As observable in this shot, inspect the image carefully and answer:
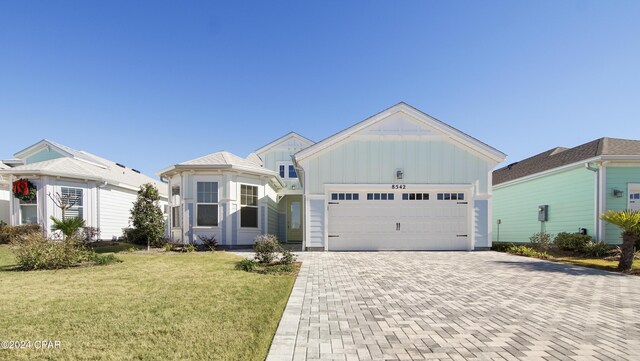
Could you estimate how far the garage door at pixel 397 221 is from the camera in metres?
13.5

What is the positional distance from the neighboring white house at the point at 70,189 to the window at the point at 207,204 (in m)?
7.17

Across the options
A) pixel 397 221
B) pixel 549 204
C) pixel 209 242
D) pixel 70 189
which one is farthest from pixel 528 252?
pixel 70 189

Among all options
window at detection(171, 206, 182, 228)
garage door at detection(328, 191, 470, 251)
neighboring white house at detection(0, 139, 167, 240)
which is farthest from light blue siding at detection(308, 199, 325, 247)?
neighboring white house at detection(0, 139, 167, 240)

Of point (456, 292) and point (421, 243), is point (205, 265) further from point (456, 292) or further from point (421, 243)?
point (421, 243)

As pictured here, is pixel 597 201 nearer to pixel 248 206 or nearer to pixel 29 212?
pixel 248 206

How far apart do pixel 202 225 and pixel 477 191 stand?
12604 mm

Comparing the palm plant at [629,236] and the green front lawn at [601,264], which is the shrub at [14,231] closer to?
the green front lawn at [601,264]

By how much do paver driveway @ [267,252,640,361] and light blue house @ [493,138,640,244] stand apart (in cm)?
637

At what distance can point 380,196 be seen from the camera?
1369 cm

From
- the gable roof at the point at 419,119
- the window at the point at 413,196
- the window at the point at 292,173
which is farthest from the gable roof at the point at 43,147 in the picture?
the window at the point at 413,196

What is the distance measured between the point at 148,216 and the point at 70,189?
585 centimetres

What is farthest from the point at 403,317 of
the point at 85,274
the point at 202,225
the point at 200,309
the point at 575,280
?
the point at 202,225

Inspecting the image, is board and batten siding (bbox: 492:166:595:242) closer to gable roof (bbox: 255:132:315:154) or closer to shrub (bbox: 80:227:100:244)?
gable roof (bbox: 255:132:315:154)

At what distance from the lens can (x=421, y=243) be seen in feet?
44.4
